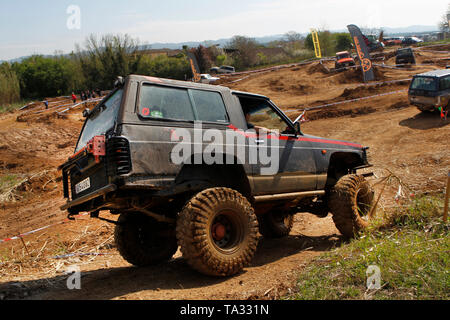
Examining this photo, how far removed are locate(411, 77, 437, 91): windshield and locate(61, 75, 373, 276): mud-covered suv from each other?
1104cm

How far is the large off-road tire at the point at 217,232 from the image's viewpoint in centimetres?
416

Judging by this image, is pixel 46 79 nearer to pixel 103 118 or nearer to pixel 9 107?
pixel 9 107

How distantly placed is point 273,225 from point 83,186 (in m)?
3.64

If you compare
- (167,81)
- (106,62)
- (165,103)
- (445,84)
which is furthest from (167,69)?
(165,103)

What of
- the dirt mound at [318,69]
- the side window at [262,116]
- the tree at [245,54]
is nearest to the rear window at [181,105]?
the side window at [262,116]

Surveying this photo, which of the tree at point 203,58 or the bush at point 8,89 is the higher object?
the tree at point 203,58

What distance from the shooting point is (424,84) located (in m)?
15.3

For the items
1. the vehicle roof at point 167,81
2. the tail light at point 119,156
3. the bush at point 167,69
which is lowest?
the tail light at point 119,156

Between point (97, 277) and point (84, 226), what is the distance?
349 centimetres

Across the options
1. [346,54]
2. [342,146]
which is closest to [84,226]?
[342,146]

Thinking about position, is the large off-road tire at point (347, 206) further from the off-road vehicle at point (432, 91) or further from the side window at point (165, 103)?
the off-road vehicle at point (432, 91)

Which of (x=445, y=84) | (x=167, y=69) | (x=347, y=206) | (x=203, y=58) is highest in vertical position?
(x=203, y=58)

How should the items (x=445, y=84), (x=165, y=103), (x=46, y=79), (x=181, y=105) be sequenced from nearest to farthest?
(x=165, y=103) < (x=181, y=105) < (x=445, y=84) < (x=46, y=79)
